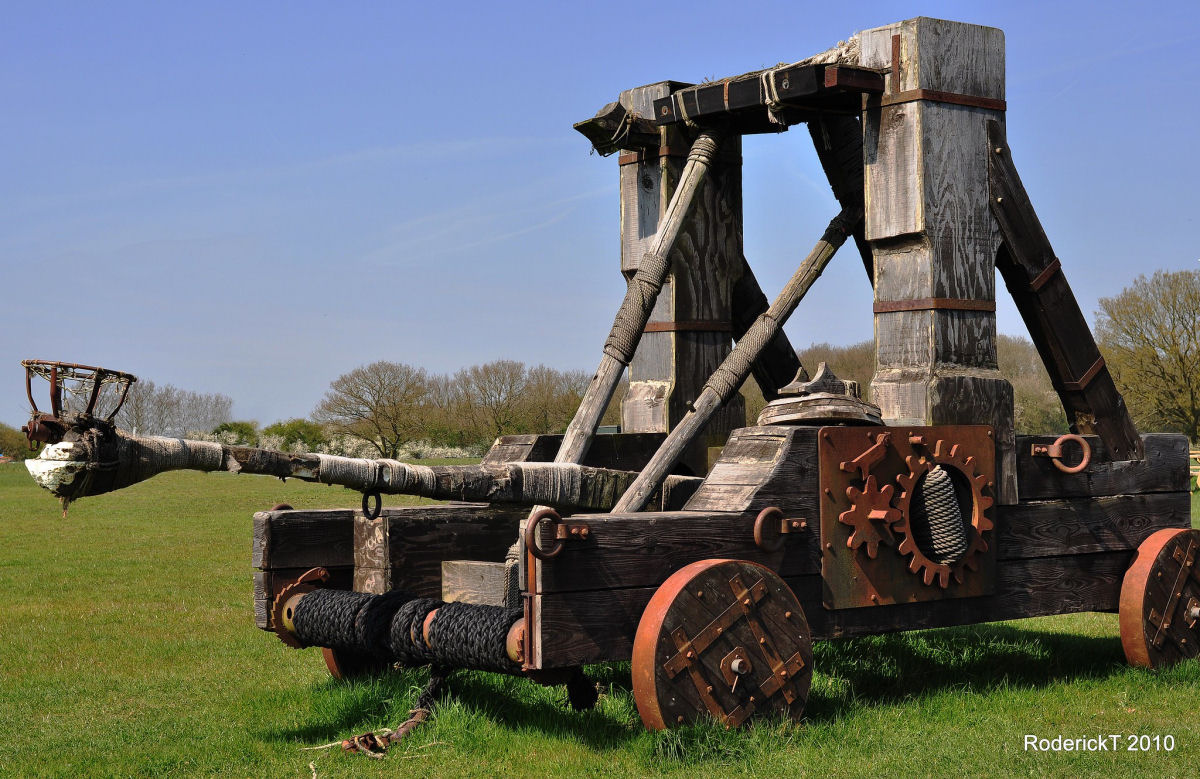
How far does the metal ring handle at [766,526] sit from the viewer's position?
16.5ft

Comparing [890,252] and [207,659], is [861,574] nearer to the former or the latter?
[890,252]

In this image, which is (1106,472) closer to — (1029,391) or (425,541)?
(425,541)

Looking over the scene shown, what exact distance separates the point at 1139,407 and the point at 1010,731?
1385 inches

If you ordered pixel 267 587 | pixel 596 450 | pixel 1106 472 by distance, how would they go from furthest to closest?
pixel 596 450 < pixel 1106 472 < pixel 267 587

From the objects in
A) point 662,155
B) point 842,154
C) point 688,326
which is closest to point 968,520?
point 688,326

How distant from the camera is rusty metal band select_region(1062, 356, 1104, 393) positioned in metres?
6.66

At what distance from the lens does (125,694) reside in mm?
6992

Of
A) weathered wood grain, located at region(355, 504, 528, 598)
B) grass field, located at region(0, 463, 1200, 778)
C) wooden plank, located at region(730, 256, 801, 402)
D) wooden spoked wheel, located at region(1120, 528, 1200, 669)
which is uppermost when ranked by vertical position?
wooden plank, located at region(730, 256, 801, 402)

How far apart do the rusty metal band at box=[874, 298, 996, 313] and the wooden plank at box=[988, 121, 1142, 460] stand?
349 mm

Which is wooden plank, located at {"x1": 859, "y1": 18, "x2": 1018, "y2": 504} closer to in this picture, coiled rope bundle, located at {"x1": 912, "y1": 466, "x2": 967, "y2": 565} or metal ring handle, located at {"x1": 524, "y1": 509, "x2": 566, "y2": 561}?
coiled rope bundle, located at {"x1": 912, "y1": 466, "x2": 967, "y2": 565}

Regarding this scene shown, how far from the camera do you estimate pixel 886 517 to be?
537 centimetres

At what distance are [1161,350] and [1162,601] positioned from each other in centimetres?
3480

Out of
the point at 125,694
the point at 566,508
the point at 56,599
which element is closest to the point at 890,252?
the point at 566,508

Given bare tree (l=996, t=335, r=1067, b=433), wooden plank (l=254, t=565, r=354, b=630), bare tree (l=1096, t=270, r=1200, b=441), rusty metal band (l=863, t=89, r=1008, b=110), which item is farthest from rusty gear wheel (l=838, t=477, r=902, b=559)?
bare tree (l=1096, t=270, r=1200, b=441)
